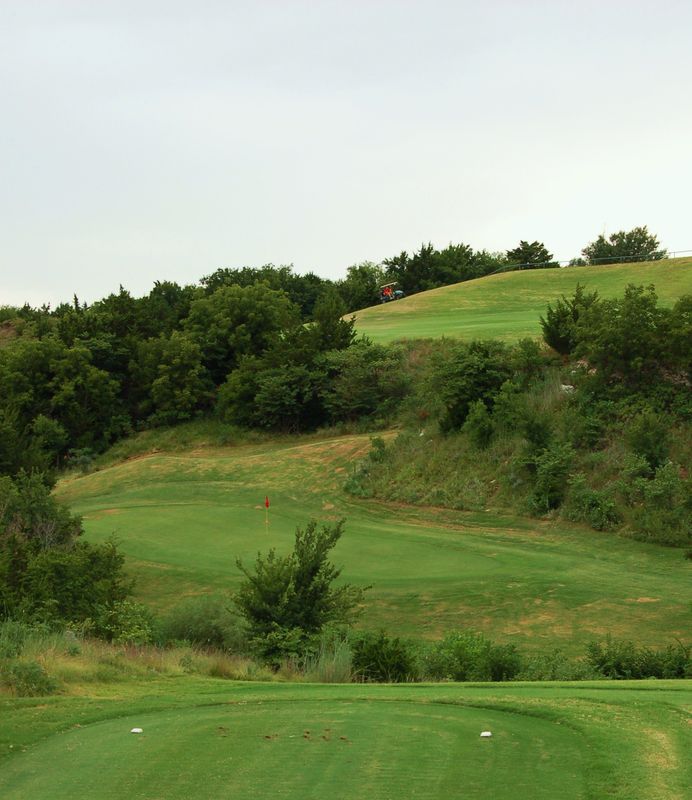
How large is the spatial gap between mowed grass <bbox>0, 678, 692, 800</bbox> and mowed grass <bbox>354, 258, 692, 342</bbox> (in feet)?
134

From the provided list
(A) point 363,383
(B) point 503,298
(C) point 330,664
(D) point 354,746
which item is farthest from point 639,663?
(B) point 503,298

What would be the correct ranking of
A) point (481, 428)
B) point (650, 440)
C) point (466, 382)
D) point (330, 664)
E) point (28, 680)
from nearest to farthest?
point (28, 680), point (330, 664), point (650, 440), point (481, 428), point (466, 382)

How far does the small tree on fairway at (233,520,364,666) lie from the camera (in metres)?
17.3

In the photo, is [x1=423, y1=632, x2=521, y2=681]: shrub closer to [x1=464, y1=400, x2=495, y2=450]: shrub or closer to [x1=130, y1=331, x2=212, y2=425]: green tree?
[x1=464, y1=400, x2=495, y2=450]: shrub

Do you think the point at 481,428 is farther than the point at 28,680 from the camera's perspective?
Yes

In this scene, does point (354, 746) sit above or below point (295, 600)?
above

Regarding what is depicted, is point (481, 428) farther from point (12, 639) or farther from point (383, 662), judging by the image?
point (12, 639)

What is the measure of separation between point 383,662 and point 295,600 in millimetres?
2418

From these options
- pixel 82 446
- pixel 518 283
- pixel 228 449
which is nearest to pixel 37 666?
pixel 228 449

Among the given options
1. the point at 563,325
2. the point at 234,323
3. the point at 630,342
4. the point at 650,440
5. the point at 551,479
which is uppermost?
the point at 234,323

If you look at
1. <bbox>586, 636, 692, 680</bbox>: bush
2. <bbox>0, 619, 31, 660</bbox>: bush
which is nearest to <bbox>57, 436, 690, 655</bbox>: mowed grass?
<bbox>586, 636, 692, 680</bbox>: bush

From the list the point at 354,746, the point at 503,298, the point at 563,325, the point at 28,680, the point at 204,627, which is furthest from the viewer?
the point at 503,298

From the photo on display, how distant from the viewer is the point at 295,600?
1791 centimetres

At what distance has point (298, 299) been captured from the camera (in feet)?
312
